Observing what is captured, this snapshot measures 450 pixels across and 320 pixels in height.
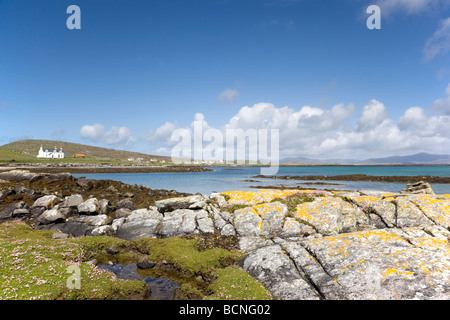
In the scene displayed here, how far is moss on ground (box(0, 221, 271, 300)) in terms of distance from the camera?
10625 mm

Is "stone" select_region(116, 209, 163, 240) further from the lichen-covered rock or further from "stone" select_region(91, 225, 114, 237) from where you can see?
the lichen-covered rock

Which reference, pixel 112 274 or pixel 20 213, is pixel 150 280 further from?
pixel 20 213

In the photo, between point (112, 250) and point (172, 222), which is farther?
point (172, 222)

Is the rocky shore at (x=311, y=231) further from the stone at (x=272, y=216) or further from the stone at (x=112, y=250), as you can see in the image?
the stone at (x=112, y=250)

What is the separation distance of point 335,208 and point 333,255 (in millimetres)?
6453

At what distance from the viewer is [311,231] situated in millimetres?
16359

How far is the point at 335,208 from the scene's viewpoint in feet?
57.4

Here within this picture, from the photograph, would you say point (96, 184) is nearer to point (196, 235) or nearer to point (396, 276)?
point (196, 235)

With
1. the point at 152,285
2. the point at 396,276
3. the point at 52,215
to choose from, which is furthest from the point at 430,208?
the point at 52,215

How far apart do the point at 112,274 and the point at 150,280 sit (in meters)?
2.12

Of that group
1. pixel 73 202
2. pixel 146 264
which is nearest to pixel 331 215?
pixel 146 264

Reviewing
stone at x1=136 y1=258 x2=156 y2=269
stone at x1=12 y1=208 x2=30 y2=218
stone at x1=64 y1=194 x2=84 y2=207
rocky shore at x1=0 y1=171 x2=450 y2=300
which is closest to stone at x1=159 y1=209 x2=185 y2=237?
rocky shore at x1=0 y1=171 x2=450 y2=300

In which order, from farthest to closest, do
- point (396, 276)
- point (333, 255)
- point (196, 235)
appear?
1. point (196, 235)
2. point (333, 255)
3. point (396, 276)

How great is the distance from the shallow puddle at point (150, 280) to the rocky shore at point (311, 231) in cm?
428
